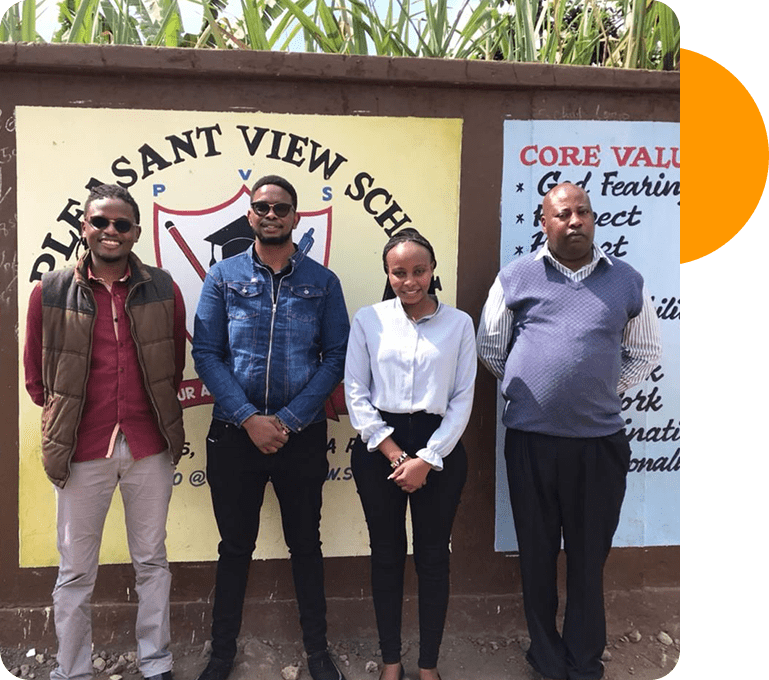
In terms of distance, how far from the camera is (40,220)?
351cm

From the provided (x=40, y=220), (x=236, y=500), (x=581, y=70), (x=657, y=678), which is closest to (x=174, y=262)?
(x=40, y=220)

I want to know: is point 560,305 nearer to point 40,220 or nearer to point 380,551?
point 380,551

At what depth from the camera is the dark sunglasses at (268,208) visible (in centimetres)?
305

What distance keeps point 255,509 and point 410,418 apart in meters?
0.88

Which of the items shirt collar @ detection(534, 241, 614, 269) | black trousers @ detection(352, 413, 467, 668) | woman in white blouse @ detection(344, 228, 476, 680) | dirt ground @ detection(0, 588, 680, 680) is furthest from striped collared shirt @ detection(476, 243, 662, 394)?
dirt ground @ detection(0, 588, 680, 680)

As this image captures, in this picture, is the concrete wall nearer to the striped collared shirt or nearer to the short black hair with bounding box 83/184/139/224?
the striped collared shirt

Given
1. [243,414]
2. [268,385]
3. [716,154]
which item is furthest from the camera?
[716,154]

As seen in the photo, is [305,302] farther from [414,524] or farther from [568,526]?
[568,526]

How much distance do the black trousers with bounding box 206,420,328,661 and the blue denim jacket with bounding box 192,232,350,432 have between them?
5.5 inches

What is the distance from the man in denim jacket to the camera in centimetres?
306

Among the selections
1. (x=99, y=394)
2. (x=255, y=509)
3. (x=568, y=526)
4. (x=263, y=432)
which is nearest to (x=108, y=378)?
(x=99, y=394)

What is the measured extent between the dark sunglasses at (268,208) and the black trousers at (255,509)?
98 cm

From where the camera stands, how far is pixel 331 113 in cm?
360

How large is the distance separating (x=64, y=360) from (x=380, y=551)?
160 cm
